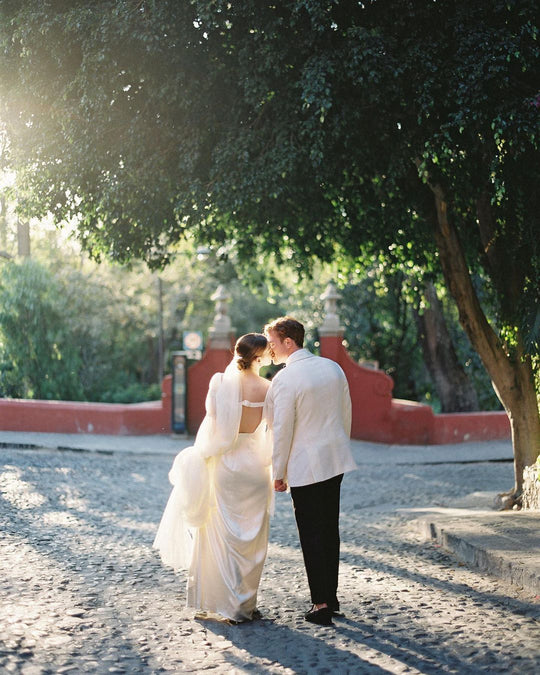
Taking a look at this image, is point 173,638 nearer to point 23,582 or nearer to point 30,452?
point 23,582

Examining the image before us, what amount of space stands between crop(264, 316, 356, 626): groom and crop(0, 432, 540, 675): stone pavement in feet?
1.04

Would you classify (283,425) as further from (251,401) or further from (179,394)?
(179,394)

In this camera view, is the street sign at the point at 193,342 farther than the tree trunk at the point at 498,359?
Result: Yes

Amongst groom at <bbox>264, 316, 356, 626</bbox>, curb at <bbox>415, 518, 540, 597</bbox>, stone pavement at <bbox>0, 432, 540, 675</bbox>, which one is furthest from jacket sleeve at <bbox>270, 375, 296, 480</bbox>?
curb at <bbox>415, 518, 540, 597</bbox>

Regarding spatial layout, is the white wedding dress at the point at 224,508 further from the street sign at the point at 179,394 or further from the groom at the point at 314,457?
the street sign at the point at 179,394

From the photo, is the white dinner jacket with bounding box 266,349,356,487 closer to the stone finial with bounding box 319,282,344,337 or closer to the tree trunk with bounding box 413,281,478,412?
the stone finial with bounding box 319,282,344,337

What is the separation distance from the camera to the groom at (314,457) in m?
5.46

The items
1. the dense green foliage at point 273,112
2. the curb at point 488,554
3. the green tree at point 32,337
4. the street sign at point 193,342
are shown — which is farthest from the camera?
the green tree at point 32,337

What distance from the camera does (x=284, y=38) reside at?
878 cm

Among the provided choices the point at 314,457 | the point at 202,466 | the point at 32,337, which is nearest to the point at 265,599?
the point at 202,466

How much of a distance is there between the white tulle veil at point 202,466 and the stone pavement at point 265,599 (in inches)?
18.0

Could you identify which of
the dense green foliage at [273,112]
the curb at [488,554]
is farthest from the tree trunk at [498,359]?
the curb at [488,554]

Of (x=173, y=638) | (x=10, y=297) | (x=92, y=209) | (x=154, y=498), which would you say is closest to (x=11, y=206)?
(x=92, y=209)

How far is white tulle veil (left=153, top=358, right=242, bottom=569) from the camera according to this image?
18.6 ft
